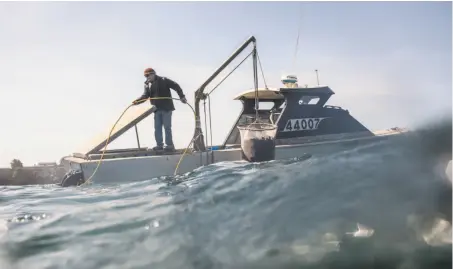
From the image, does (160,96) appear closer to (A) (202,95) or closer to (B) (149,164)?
(A) (202,95)

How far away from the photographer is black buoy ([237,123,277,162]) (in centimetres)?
1023

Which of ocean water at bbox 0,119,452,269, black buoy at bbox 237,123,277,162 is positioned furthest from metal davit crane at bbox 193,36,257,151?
ocean water at bbox 0,119,452,269

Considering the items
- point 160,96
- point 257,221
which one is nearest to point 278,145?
point 160,96

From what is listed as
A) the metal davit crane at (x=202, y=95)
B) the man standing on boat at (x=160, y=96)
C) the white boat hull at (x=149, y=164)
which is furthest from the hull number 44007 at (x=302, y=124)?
the man standing on boat at (x=160, y=96)

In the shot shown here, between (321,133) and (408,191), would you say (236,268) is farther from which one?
(321,133)

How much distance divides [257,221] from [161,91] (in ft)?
19.1

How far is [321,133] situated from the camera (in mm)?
12469

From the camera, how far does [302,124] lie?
40.4ft

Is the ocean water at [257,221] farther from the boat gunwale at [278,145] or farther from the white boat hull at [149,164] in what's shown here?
the boat gunwale at [278,145]

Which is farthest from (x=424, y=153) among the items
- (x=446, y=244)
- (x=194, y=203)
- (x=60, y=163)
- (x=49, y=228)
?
(x=60, y=163)

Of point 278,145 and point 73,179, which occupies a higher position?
point 278,145

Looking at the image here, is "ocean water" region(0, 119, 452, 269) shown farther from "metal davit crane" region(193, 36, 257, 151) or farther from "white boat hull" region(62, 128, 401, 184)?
"metal davit crane" region(193, 36, 257, 151)

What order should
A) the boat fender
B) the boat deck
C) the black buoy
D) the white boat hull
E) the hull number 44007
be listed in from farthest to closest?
the hull number 44007
the boat deck
the black buoy
the white boat hull
the boat fender

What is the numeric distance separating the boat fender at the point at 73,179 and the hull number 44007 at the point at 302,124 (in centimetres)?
626
